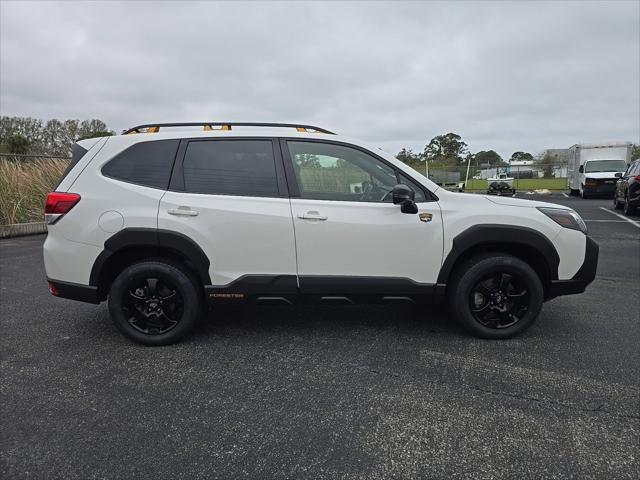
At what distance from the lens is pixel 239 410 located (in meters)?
2.62

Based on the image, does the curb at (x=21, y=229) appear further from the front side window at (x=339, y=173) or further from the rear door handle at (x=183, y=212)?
the front side window at (x=339, y=173)

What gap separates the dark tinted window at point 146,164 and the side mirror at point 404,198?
1837mm

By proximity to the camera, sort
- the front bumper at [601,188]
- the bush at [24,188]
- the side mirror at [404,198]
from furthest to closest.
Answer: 1. the front bumper at [601,188]
2. the bush at [24,188]
3. the side mirror at [404,198]

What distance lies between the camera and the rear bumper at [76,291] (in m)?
3.46

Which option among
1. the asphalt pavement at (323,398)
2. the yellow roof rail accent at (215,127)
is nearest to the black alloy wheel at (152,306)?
the asphalt pavement at (323,398)

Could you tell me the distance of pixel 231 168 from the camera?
3508 mm

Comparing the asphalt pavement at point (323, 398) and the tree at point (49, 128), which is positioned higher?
the tree at point (49, 128)

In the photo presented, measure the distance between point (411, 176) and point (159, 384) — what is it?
2.49 m

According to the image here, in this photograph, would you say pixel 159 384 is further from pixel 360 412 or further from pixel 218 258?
pixel 360 412

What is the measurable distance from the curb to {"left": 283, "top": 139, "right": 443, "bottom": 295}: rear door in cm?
906

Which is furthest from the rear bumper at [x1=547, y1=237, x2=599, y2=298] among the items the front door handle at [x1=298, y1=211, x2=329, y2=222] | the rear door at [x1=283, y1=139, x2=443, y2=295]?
the front door handle at [x1=298, y1=211, x2=329, y2=222]

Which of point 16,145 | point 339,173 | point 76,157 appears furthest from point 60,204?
point 16,145

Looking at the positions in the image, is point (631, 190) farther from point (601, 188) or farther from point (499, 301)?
point (499, 301)

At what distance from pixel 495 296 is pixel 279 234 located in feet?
6.22
